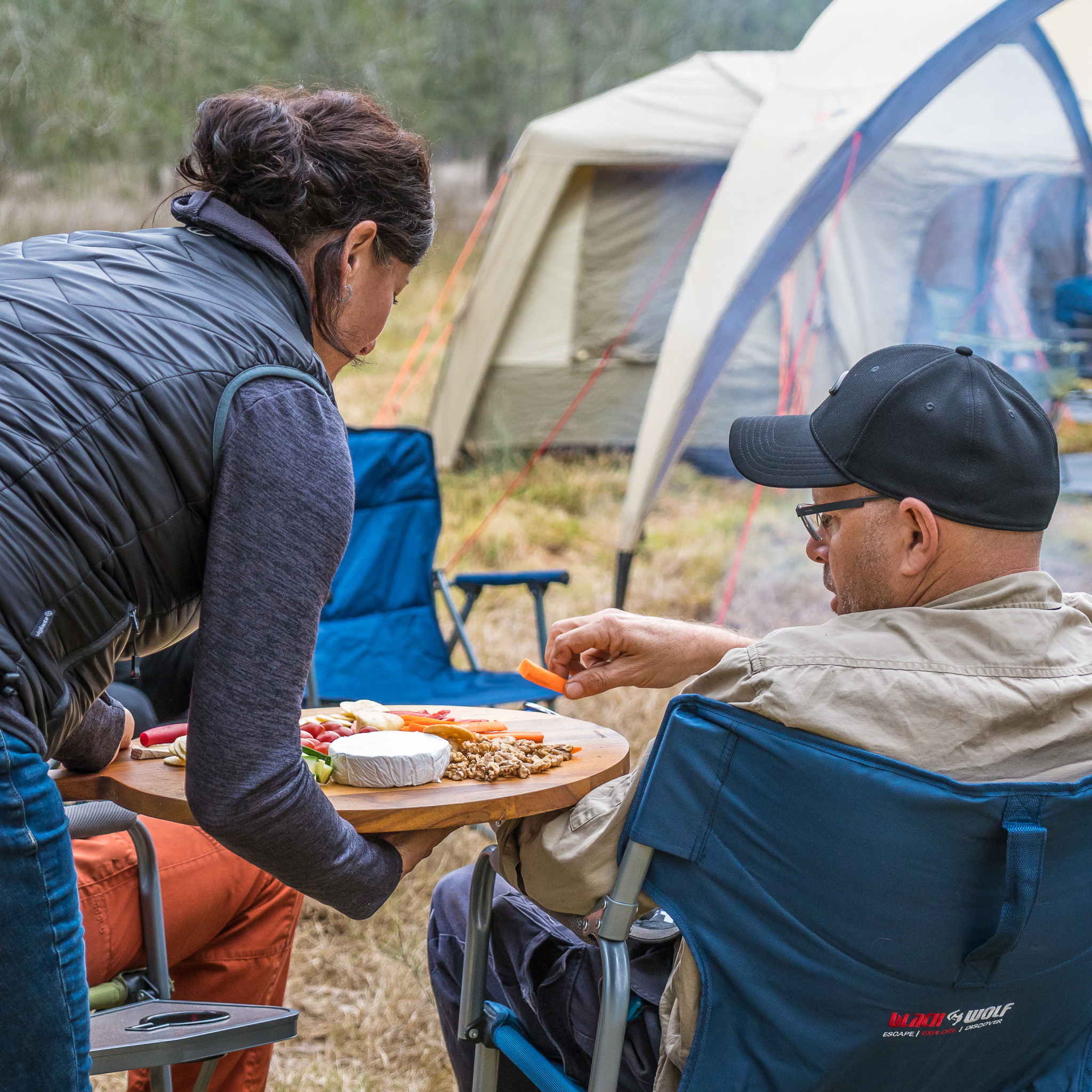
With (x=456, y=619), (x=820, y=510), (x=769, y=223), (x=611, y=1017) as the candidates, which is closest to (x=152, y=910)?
(x=611, y=1017)

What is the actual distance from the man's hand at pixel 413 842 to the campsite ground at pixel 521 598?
60cm

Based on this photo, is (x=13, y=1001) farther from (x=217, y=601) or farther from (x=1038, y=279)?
(x=1038, y=279)

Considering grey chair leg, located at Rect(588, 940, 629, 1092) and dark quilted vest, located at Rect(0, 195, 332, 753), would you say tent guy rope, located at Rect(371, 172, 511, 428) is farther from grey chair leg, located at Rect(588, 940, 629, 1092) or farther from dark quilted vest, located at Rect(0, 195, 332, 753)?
grey chair leg, located at Rect(588, 940, 629, 1092)

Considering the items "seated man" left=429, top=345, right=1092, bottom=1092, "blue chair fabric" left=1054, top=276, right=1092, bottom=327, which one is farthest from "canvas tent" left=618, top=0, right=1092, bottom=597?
"seated man" left=429, top=345, right=1092, bottom=1092

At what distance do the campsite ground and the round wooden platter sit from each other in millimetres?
557

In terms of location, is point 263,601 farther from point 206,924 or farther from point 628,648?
point 206,924

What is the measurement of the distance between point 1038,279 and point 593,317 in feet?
8.20

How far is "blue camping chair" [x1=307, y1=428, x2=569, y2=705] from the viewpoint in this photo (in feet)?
12.3

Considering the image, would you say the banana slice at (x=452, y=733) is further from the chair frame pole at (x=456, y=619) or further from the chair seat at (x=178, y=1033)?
the chair frame pole at (x=456, y=619)

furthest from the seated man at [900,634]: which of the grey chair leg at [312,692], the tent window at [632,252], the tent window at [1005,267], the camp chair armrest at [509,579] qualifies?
the tent window at [632,252]

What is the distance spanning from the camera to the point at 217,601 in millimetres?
1183

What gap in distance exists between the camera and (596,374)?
6.79 metres

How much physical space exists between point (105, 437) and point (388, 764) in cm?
58

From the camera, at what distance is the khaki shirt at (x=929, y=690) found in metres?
1.23
